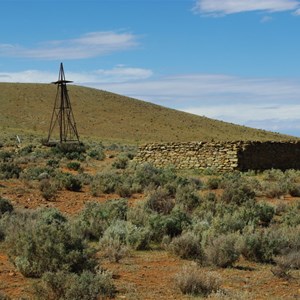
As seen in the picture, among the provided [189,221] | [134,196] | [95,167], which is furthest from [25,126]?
[189,221]

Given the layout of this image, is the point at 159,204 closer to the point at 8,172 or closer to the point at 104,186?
the point at 104,186

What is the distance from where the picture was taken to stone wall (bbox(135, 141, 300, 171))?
85.1ft

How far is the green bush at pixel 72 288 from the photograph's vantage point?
22.1ft

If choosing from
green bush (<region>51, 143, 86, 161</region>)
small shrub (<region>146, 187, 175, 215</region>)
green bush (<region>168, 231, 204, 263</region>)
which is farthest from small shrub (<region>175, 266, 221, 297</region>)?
green bush (<region>51, 143, 86, 161</region>)

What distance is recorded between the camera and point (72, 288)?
264 inches

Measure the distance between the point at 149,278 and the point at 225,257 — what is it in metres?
1.48

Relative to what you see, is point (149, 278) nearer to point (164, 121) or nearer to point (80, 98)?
point (164, 121)

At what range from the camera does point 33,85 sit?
99.4 meters

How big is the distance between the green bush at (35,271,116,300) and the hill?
6133 centimetres

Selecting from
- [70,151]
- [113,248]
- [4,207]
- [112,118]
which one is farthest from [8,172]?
[112,118]

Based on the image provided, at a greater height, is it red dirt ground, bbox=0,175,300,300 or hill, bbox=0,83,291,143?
hill, bbox=0,83,291,143

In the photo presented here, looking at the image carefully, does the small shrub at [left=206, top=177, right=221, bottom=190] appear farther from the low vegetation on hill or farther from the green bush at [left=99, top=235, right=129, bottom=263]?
the green bush at [left=99, top=235, right=129, bottom=263]

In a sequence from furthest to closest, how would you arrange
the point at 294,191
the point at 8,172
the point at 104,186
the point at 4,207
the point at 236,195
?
the point at 8,172 → the point at 294,191 → the point at 104,186 → the point at 236,195 → the point at 4,207

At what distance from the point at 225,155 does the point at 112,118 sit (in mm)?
59980
